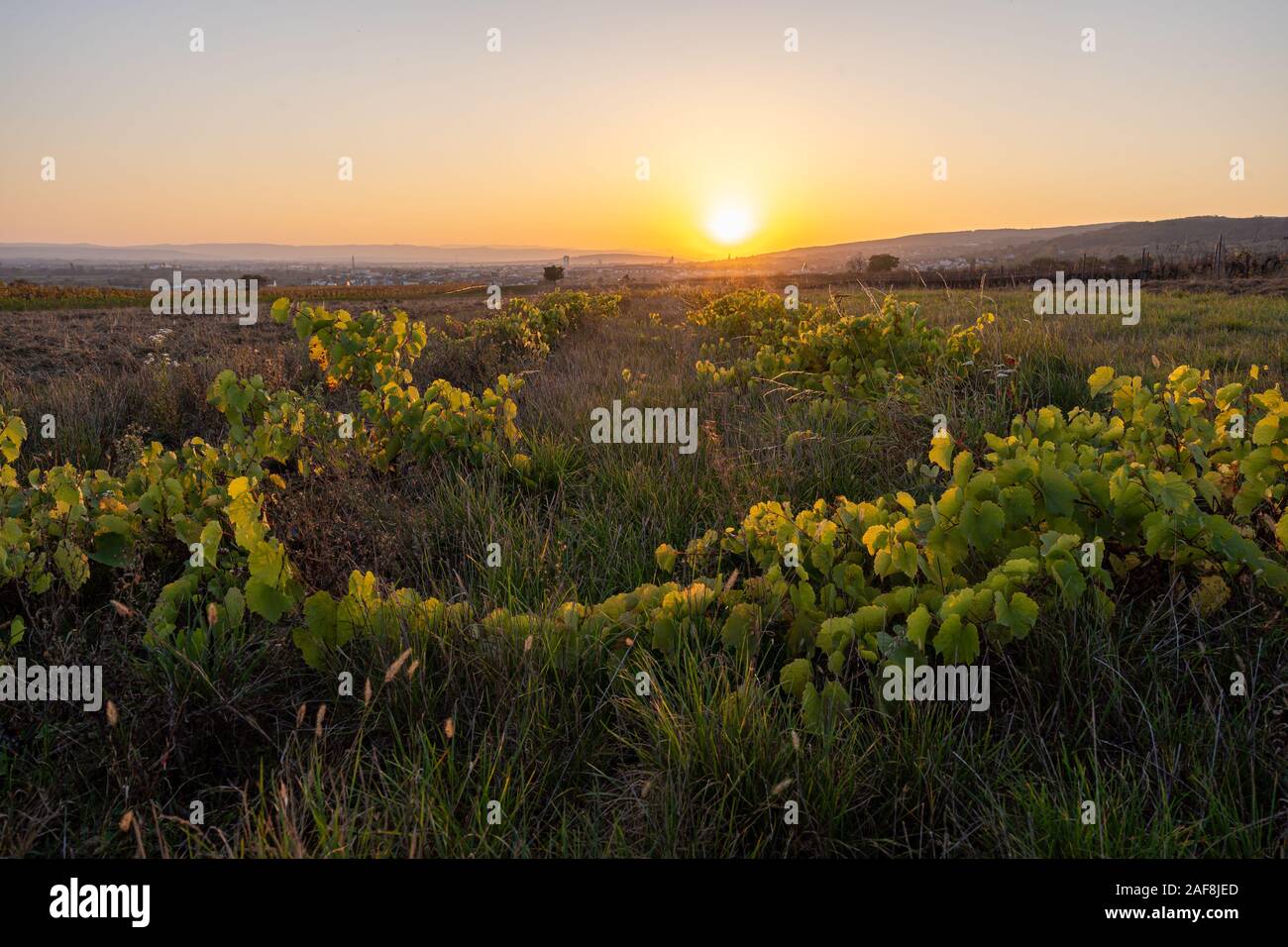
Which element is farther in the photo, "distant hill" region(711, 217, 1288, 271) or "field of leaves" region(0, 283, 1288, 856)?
"distant hill" region(711, 217, 1288, 271)

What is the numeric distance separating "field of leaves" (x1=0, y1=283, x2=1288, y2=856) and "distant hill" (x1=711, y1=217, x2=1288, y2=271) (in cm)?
8677

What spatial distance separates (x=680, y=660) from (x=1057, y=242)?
147 metres

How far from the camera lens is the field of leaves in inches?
68.6

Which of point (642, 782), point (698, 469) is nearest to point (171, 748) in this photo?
point (642, 782)

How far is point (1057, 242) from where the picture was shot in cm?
12462

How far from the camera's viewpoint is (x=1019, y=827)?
1.68m

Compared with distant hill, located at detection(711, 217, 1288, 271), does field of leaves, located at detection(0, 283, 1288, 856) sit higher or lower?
lower

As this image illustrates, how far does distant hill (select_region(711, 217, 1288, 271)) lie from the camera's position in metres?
93.4

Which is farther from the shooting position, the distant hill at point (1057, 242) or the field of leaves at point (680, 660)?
the distant hill at point (1057, 242)

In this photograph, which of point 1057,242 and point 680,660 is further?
point 1057,242

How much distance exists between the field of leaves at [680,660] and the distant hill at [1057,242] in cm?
8677

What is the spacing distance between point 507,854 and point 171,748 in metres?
1.02

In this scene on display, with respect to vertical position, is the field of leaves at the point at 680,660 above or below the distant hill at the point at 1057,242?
below

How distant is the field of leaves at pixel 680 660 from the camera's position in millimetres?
1743
